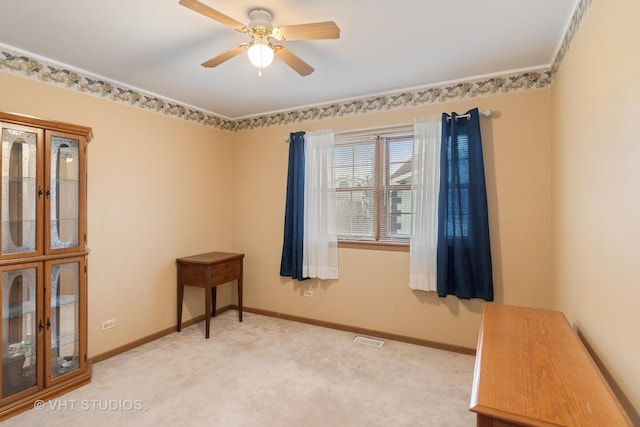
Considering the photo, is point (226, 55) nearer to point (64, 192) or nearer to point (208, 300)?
point (64, 192)

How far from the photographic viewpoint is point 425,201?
126 inches

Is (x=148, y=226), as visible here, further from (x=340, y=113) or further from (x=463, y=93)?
(x=463, y=93)

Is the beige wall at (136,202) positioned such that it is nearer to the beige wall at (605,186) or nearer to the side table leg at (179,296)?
the side table leg at (179,296)

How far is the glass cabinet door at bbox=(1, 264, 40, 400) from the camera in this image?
2211 mm

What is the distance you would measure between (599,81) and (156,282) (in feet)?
12.8

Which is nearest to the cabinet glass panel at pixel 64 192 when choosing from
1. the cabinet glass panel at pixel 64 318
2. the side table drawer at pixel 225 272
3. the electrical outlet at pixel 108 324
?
the cabinet glass panel at pixel 64 318

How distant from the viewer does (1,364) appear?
213 centimetres

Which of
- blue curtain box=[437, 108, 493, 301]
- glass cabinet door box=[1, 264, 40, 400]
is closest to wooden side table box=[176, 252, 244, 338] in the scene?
glass cabinet door box=[1, 264, 40, 400]

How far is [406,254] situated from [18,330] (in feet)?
10.5

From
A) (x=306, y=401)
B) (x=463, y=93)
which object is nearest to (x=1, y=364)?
(x=306, y=401)

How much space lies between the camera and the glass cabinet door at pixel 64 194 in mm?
2396

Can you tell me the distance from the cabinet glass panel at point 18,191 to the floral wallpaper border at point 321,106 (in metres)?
0.68

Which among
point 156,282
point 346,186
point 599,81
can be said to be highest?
point 599,81

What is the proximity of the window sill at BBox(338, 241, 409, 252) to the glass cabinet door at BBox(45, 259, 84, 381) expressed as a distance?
7.97 feet
